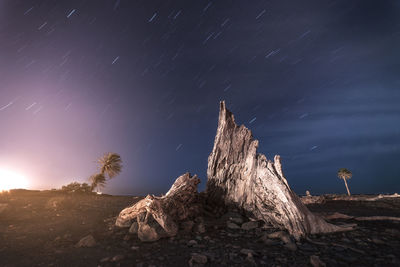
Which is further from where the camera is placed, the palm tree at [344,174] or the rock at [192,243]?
the palm tree at [344,174]

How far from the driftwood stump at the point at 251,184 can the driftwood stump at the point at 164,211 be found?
145cm

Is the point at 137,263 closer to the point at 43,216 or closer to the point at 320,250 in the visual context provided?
the point at 320,250

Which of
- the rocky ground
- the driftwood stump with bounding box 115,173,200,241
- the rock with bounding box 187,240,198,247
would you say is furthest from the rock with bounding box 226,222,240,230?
the rock with bounding box 187,240,198,247

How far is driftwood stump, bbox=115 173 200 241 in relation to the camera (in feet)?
20.7

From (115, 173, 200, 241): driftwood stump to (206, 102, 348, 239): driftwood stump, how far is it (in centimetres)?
145

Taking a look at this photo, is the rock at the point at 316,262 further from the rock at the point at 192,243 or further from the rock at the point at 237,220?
Result: the rock at the point at 237,220

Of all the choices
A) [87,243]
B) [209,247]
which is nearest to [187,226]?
[209,247]

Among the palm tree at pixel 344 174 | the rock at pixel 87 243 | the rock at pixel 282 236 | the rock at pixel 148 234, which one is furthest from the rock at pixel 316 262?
the palm tree at pixel 344 174

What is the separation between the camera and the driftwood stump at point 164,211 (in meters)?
6.31

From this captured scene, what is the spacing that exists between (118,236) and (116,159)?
41.5m

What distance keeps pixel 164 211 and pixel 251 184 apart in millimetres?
3744

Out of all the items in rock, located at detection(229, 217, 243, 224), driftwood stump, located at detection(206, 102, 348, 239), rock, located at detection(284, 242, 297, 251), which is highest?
driftwood stump, located at detection(206, 102, 348, 239)

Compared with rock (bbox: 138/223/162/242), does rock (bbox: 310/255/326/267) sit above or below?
below

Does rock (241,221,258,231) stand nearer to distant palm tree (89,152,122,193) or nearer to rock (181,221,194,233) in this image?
rock (181,221,194,233)
